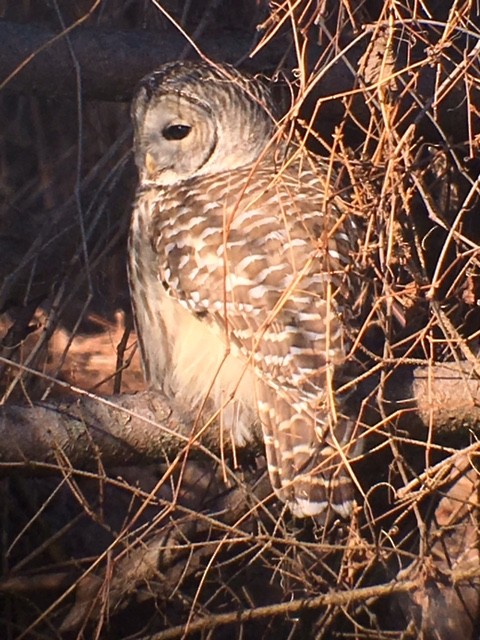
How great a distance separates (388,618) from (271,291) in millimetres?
1222

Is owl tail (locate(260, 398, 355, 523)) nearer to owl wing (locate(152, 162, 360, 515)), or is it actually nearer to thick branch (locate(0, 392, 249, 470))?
owl wing (locate(152, 162, 360, 515))

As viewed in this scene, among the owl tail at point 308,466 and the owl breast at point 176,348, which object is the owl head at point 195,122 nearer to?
the owl breast at point 176,348

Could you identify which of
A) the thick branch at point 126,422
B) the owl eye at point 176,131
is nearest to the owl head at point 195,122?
the owl eye at point 176,131

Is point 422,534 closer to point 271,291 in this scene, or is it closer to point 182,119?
point 271,291

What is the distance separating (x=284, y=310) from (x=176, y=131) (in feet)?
3.20

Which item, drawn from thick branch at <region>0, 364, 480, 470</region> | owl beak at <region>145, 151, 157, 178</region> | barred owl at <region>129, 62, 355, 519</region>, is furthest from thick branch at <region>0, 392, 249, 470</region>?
owl beak at <region>145, 151, 157, 178</region>

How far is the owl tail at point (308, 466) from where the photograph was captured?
285 cm

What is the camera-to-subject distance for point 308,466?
289 centimetres

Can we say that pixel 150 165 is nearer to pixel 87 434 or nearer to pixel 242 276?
pixel 242 276

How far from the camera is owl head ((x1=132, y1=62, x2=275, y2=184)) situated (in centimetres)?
347

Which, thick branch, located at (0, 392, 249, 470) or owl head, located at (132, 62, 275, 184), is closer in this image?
thick branch, located at (0, 392, 249, 470)

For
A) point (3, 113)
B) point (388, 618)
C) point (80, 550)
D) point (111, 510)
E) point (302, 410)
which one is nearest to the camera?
point (302, 410)

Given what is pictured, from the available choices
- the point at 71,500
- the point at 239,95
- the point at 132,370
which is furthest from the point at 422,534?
the point at 132,370

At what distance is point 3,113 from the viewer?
15.7 ft
